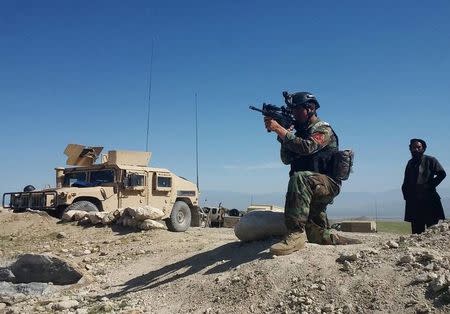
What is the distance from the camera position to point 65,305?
5613mm

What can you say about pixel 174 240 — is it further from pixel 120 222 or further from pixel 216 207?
pixel 216 207

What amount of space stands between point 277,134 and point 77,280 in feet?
12.1

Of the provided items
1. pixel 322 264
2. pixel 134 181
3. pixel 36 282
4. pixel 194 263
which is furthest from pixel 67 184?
pixel 322 264

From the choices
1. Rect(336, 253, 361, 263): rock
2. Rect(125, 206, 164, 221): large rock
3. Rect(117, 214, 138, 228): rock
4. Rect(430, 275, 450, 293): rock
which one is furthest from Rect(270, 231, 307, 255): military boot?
Rect(117, 214, 138, 228): rock

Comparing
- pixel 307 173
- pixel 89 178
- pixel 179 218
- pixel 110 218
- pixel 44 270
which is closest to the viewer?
pixel 307 173

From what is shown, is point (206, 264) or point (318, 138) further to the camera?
point (206, 264)

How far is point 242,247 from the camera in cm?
627

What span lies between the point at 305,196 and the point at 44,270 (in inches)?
163

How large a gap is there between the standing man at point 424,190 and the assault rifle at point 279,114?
2372mm

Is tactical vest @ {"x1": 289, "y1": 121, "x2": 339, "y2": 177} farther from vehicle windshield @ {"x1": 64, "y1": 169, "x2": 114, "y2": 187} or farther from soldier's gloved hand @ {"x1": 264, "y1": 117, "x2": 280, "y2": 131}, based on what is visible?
vehicle windshield @ {"x1": 64, "y1": 169, "x2": 114, "y2": 187}

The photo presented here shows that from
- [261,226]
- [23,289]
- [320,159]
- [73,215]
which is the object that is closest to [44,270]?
[23,289]

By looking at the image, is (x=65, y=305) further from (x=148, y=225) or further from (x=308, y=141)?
(x=148, y=225)

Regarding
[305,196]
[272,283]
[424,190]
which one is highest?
[424,190]

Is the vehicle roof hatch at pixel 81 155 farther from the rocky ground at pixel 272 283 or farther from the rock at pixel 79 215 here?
the rocky ground at pixel 272 283
